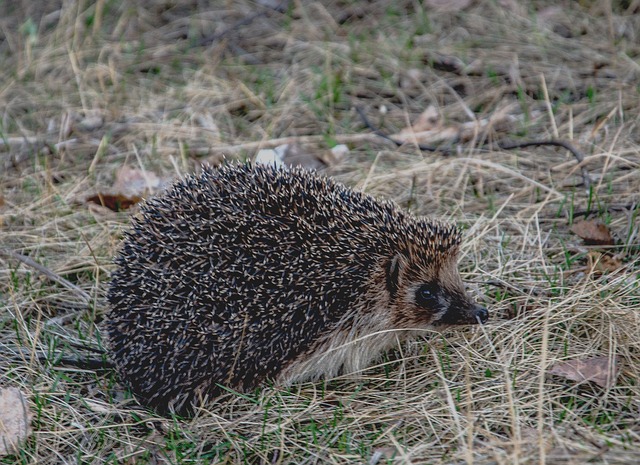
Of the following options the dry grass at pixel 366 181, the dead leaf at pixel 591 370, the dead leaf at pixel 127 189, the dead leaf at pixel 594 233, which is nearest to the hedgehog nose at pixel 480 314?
the dry grass at pixel 366 181

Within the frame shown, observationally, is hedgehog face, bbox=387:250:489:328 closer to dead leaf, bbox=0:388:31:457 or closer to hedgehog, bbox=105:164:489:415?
hedgehog, bbox=105:164:489:415

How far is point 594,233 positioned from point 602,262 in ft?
0.90

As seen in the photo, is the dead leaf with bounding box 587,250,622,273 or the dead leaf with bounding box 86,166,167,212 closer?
the dead leaf with bounding box 587,250,622,273

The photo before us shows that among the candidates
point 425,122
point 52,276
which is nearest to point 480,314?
point 52,276

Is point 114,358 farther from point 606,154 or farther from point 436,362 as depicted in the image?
point 606,154

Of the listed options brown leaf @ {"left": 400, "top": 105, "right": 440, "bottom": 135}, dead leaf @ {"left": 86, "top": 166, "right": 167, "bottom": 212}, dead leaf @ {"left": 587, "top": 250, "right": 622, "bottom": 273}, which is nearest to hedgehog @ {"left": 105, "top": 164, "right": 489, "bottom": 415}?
dead leaf @ {"left": 587, "top": 250, "right": 622, "bottom": 273}

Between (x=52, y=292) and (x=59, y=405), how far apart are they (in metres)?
1.44

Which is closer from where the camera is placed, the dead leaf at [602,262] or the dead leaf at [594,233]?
the dead leaf at [602,262]

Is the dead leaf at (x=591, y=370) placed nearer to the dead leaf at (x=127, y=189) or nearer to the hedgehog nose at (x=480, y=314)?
the hedgehog nose at (x=480, y=314)

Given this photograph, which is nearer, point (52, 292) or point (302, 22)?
point (52, 292)

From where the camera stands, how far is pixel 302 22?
10.3m

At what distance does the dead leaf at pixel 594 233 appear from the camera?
6309 millimetres

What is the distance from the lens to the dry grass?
4.87 m

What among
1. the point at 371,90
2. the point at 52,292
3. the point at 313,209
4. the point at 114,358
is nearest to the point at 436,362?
the point at 313,209
